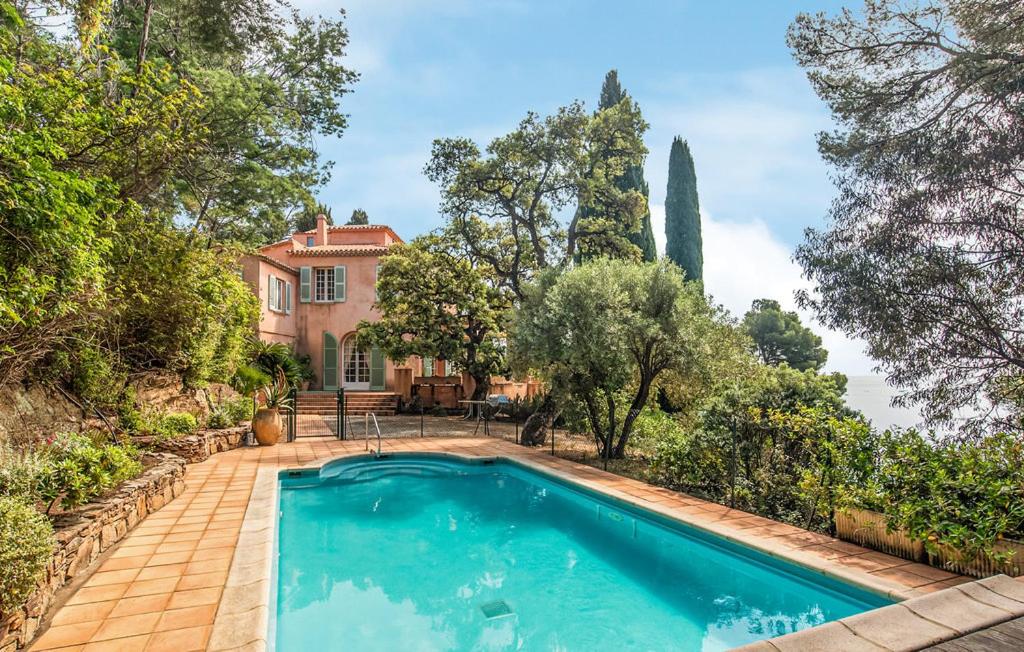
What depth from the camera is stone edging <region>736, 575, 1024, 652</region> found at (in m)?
2.87

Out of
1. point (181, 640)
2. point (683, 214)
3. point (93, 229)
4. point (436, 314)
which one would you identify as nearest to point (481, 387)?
point (436, 314)

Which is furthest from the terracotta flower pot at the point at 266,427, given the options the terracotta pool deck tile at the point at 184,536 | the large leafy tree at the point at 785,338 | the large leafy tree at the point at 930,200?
the large leafy tree at the point at 785,338

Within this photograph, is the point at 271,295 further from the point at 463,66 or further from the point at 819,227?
the point at 819,227

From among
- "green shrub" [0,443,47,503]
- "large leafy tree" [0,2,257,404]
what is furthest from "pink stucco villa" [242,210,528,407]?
"green shrub" [0,443,47,503]

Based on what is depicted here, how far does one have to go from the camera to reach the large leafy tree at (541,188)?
16484mm

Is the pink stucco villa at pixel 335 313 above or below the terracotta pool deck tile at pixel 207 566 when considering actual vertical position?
above

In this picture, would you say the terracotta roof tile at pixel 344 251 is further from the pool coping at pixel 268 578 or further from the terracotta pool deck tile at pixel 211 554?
the terracotta pool deck tile at pixel 211 554

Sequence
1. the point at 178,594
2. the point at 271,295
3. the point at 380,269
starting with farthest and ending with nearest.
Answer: the point at 271,295, the point at 380,269, the point at 178,594

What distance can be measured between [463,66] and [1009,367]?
1077 centimetres

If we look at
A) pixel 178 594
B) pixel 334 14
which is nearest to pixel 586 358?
pixel 178 594

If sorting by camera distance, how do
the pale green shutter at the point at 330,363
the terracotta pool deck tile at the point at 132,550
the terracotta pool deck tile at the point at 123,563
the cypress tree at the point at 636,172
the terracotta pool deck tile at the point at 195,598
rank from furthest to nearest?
the cypress tree at the point at 636,172 < the pale green shutter at the point at 330,363 < the terracotta pool deck tile at the point at 132,550 < the terracotta pool deck tile at the point at 123,563 < the terracotta pool deck tile at the point at 195,598

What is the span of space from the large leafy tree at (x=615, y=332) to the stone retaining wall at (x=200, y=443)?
5.90 metres

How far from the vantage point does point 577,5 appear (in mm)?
8984

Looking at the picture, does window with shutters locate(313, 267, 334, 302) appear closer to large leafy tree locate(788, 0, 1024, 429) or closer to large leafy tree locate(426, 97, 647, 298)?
large leafy tree locate(426, 97, 647, 298)
